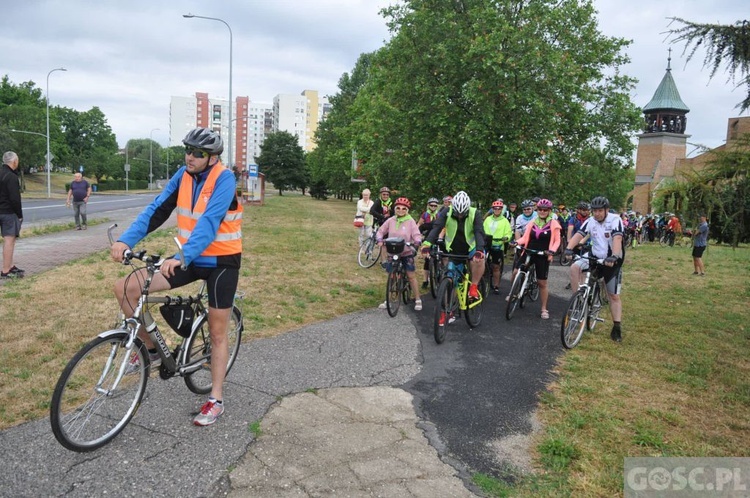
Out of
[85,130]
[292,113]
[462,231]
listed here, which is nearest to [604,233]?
[462,231]

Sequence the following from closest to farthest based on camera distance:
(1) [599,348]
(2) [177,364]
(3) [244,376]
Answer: (2) [177,364]
(3) [244,376]
(1) [599,348]

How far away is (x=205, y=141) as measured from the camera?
3.57 metres

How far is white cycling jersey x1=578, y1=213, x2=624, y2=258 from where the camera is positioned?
707 cm

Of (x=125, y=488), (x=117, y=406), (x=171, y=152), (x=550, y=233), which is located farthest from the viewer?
(x=171, y=152)

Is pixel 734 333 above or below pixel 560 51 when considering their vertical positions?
below

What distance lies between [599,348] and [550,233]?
206 centimetres

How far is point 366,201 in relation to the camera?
13148 mm

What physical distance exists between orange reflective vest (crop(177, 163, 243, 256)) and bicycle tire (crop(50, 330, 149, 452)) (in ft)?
2.63

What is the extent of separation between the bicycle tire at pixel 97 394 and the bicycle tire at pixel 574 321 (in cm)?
503

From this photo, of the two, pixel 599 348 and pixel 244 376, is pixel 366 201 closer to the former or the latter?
pixel 599 348

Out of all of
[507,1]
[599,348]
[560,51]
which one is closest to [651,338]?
[599,348]

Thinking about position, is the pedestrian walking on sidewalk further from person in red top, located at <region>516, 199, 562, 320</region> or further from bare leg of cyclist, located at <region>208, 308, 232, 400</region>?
bare leg of cyclist, located at <region>208, 308, 232, 400</region>

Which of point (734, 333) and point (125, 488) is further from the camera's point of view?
point (734, 333)

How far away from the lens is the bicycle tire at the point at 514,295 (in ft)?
26.8
